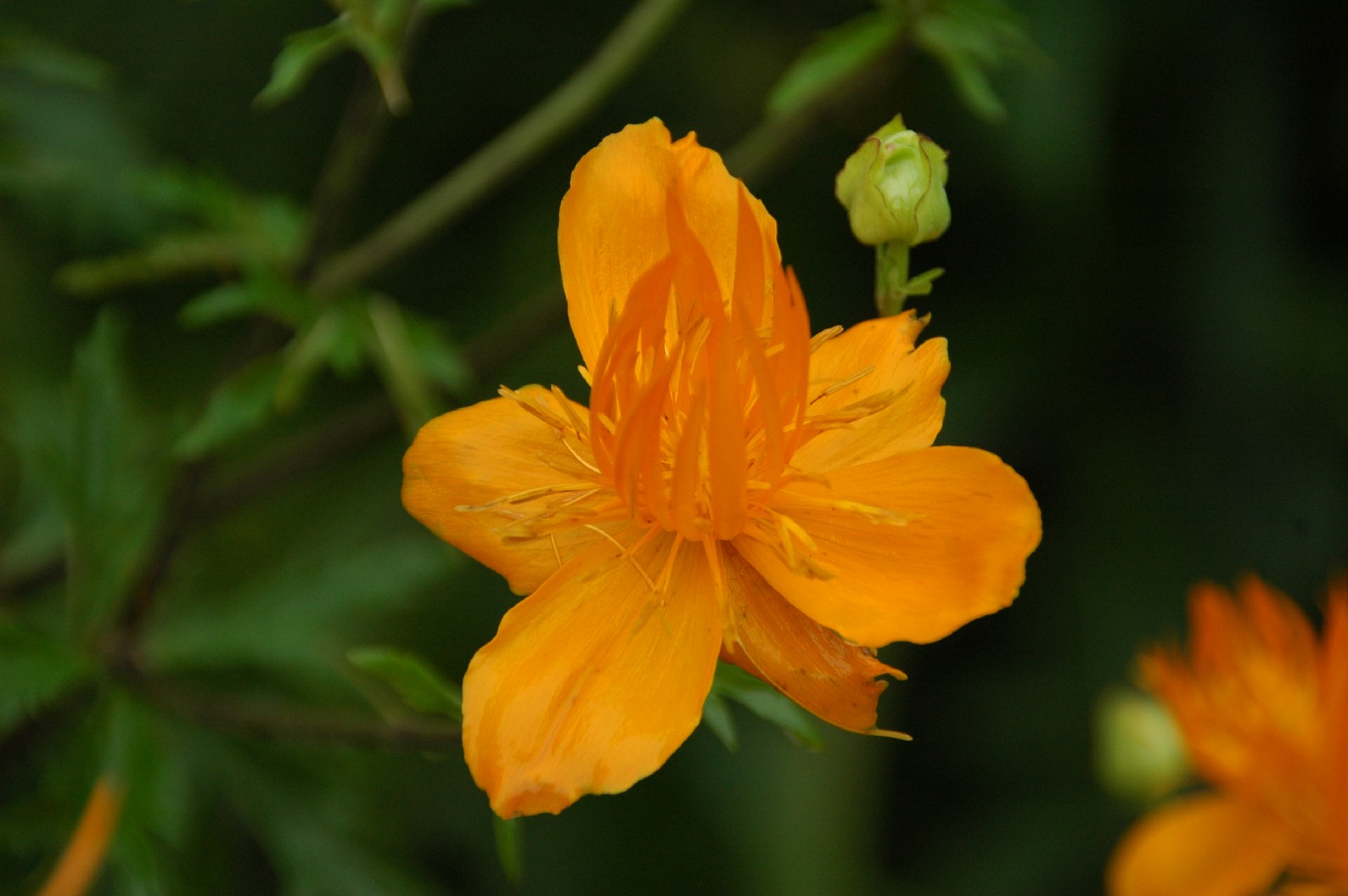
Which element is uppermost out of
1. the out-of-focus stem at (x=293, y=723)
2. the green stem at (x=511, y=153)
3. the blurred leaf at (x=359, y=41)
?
the blurred leaf at (x=359, y=41)

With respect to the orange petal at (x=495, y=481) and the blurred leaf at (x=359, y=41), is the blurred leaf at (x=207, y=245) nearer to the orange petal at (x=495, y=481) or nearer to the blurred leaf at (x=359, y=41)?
the blurred leaf at (x=359, y=41)

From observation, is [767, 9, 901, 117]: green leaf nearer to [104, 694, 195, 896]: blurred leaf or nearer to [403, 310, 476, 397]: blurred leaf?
[403, 310, 476, 397]: blurred leaf

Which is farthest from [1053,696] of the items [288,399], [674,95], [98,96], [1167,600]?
[98,96]

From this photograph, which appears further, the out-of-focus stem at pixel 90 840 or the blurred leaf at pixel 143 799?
the blurred leaf at pixel 143 799

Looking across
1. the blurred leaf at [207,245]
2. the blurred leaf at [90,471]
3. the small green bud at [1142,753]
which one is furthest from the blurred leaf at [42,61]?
the small green bud at [1142,753]

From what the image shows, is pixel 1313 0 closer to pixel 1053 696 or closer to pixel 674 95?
pixel 674 95

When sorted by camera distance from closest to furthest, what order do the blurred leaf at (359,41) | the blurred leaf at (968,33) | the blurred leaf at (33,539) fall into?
the blurred leaf at (359,41)
the blurred leaf at (968,33)
the blurred leaf at (33,539)

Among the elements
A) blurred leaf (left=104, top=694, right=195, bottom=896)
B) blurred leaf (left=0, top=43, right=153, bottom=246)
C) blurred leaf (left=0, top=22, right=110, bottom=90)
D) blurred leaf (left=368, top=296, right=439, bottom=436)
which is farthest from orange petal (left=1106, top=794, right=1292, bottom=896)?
blurred leaf (left=0, top=43, right=153, bottom=246)
